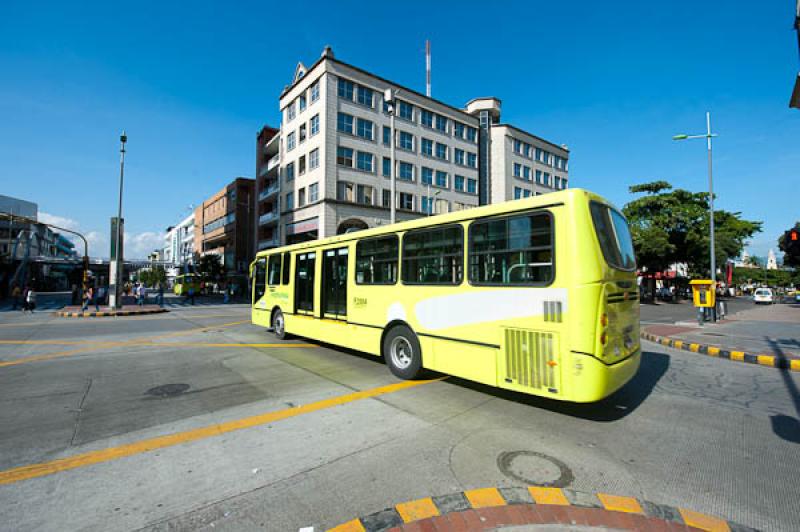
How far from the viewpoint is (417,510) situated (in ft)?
9.14

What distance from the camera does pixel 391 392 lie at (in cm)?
577

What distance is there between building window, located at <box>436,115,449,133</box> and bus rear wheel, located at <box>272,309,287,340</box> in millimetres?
33486

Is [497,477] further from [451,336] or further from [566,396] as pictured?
[451,336]

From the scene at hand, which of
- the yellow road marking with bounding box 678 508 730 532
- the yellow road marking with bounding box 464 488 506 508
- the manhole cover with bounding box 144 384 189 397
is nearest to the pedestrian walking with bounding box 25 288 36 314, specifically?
the manhole cover with bounding box 144 384 189 397

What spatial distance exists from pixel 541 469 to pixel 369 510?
5.61ft

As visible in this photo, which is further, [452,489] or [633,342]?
[633,342]

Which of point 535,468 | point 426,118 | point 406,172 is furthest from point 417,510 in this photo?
point 426,118

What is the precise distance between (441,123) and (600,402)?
3872 centimetres

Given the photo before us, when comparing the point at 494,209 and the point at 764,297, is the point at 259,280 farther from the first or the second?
the point at 764,297

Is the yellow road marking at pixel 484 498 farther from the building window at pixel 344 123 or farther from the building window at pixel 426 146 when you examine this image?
the building window at pixel 426 146

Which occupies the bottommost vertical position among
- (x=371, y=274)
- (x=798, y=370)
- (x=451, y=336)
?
(x=798, y=370)

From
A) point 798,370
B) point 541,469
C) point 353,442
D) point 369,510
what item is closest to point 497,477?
point 541,469

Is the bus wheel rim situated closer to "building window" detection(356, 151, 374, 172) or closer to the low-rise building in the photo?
"building window" detection(356, 151, 374, 172)

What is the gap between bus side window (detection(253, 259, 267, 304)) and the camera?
39.7 feet
